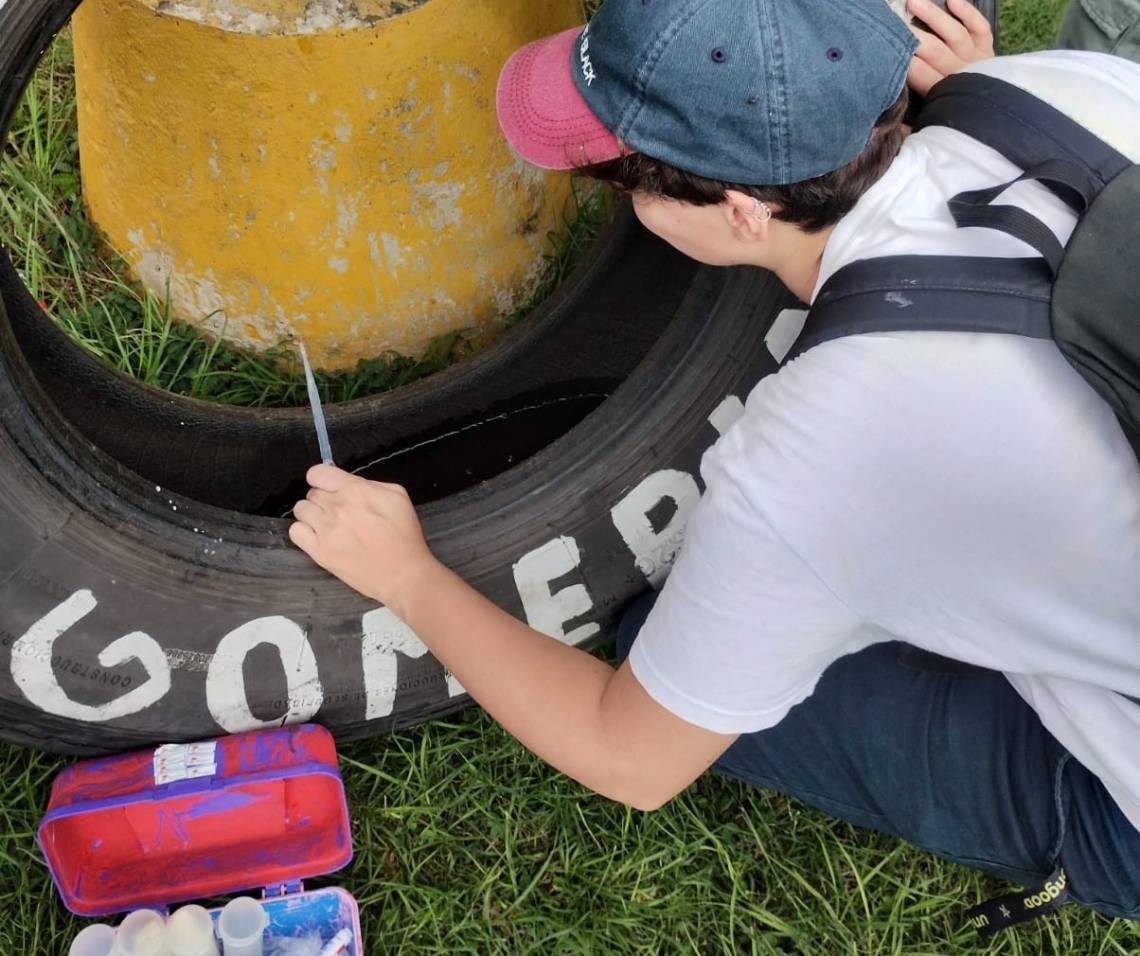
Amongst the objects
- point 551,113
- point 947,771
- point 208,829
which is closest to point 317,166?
point 551,113

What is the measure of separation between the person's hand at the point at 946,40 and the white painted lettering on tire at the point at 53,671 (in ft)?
4.10

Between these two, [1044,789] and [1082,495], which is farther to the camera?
[1044,789]

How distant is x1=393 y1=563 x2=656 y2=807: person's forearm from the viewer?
1.31 meters

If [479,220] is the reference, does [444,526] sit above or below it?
below

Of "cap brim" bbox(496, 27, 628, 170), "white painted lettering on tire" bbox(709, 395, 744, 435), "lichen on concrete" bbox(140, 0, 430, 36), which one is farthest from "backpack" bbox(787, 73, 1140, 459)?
"lichen on concrete" bbox(140, 0, 430, 36)

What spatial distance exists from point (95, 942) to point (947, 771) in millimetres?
1172

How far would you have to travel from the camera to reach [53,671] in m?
1.45

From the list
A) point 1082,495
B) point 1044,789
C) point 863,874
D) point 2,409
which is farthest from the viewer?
point 863,874

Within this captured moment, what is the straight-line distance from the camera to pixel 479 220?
1.97 meters

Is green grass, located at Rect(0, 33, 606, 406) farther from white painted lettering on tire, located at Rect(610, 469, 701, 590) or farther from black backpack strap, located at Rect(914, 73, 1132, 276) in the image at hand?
black backpack strap, located at Rect(914, 73, 1132, 276)

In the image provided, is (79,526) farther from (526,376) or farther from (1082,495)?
(1082,495)

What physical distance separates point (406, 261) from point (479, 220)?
146 mm

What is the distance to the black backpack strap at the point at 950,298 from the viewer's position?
3.35ft

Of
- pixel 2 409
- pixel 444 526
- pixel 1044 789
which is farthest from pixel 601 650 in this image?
pixel 2 409
